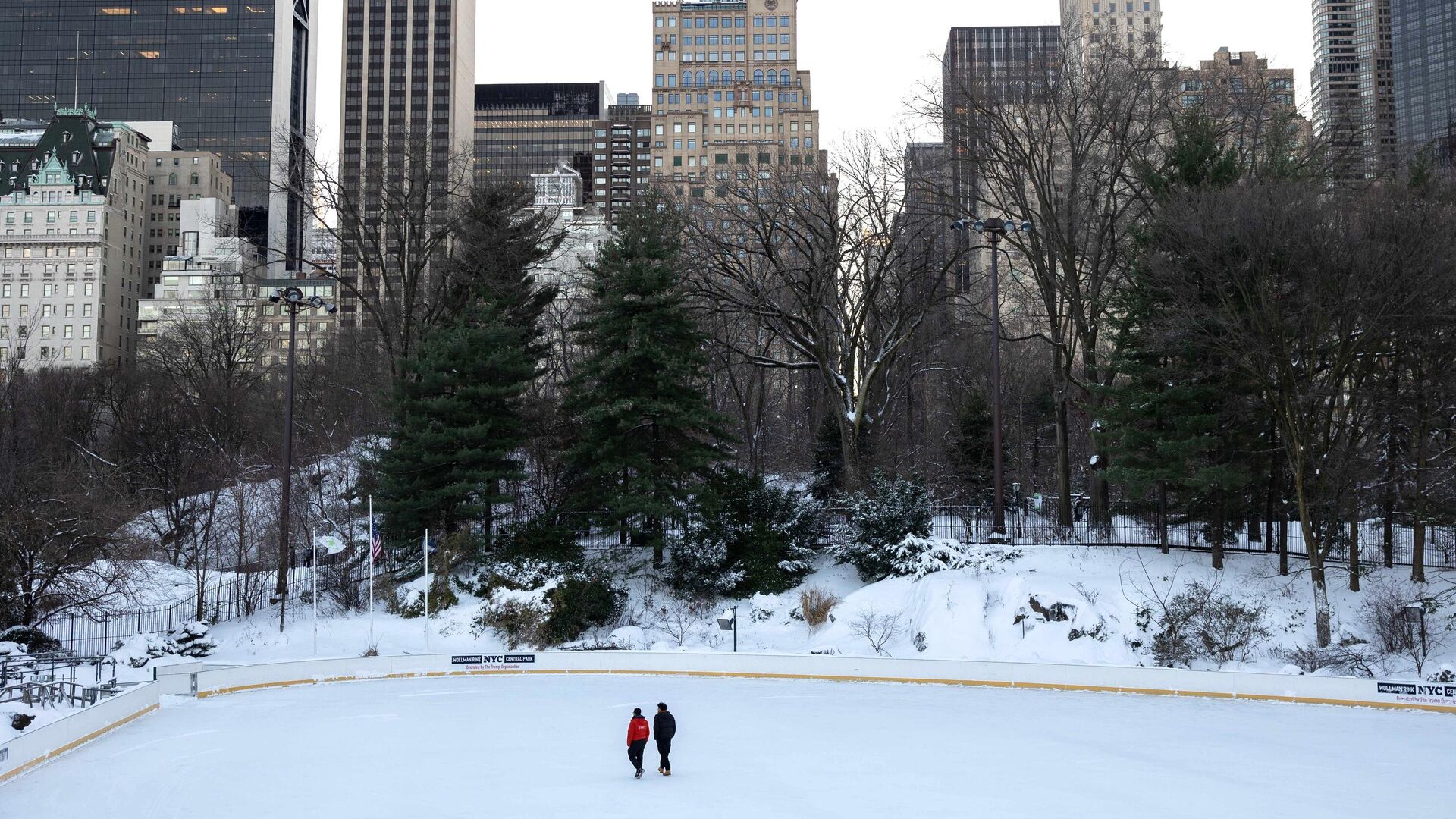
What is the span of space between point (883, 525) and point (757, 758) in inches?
636

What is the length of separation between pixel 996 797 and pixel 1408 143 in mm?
35722

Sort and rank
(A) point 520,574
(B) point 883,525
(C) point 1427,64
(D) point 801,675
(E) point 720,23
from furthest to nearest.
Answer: (C) point 1427,64
(E) point 720,23
(A) point 520,574
(B) point 883,525
(D) point 801,675

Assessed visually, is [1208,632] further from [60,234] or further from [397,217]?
[60,234]

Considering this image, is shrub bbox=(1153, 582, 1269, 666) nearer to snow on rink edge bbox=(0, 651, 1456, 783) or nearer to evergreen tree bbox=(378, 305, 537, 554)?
snow on rink edge bbox=(0, 651, 1456, 783)

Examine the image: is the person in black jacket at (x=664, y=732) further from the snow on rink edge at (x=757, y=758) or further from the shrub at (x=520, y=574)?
the shrub at (x=520, y=574)

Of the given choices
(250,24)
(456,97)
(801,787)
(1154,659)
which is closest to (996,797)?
(801,787)

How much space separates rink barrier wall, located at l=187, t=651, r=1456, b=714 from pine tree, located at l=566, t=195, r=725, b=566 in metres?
6.80

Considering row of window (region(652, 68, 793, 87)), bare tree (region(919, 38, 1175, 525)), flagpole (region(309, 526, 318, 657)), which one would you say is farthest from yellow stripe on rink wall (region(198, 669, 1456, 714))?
row of window (region(652, 68, 793, 87))

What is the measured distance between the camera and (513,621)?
32.5 metres

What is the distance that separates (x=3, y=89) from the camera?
18738 centimetres

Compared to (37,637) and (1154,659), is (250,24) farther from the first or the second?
(1154,659)

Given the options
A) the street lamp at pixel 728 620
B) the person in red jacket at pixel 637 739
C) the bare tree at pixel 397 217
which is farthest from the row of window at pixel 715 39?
the person in red jacket at pixel 637 739

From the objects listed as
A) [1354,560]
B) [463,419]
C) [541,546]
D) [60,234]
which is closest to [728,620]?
[541,546]

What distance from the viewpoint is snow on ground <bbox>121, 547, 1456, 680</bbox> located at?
2827cm
